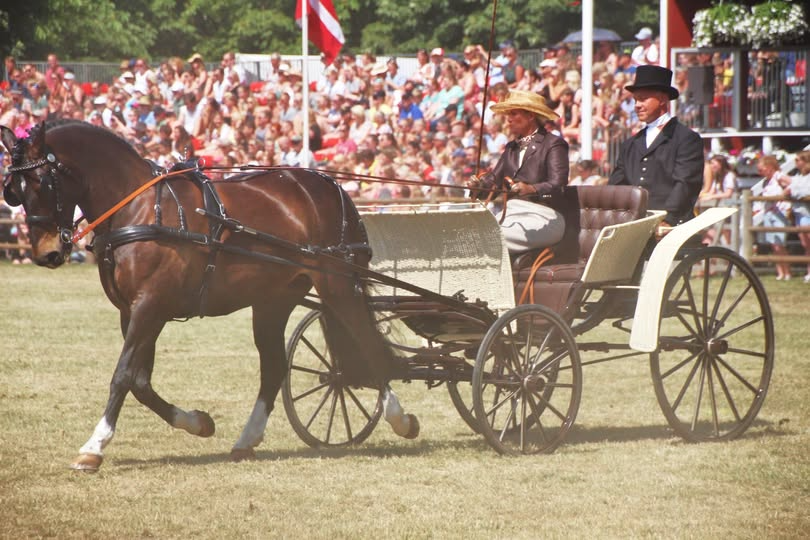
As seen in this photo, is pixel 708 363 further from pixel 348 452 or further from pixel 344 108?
pixel 344 108

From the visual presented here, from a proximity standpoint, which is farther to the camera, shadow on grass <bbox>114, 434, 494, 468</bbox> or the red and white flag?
the red and white flag

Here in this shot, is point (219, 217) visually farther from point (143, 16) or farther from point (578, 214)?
point (143, 16)

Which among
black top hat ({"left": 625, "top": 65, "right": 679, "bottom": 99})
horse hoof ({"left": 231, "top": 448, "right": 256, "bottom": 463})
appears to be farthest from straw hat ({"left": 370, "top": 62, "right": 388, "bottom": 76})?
horse hoof ({"left": 231, "top": 448, "right": 256, "bottom": 463})

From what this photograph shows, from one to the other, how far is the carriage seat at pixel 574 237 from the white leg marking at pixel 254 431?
5.53ft

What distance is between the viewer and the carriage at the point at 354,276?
7.02 meters

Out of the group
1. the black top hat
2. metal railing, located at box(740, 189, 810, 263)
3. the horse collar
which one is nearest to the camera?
the horse collar

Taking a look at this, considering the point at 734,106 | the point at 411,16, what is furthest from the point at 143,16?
the point at 734,106

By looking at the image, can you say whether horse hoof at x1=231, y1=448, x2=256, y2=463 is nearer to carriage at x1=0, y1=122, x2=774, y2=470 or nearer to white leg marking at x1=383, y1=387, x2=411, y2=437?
carriage at x1=0, y1=122, x2=774, y2=470

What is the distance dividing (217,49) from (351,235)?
38025mm

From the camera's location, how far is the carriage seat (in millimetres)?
7906

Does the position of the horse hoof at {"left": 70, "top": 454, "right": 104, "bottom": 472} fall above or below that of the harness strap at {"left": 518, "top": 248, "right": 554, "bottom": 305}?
below

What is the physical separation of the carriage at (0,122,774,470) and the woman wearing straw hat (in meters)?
0.16

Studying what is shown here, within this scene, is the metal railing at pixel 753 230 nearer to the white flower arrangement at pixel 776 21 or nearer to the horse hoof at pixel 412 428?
the white flower arrangement at pixel 776 21

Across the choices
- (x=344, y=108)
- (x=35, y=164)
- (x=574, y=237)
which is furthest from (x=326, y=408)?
(x=344, y=108)
